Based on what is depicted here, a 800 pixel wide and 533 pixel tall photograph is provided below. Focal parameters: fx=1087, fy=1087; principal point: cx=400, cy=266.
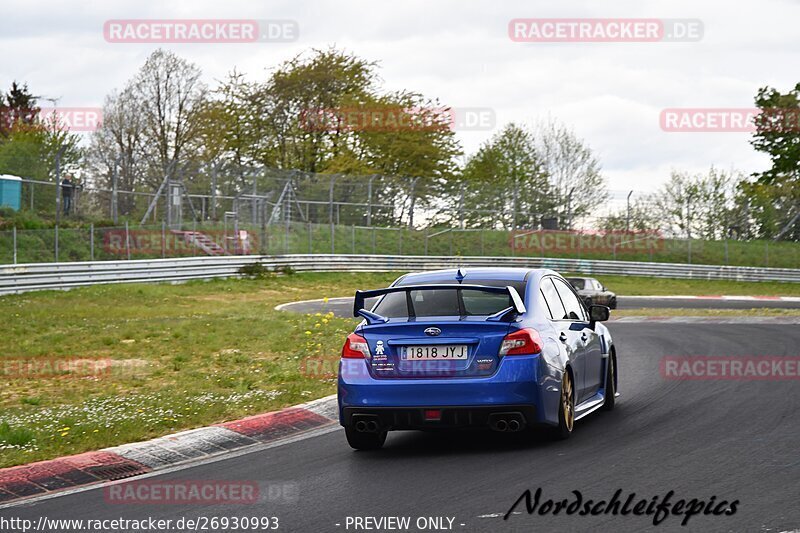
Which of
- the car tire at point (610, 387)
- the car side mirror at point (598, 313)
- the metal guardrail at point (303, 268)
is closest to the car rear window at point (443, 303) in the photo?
the car side mirror at point (598, 313)

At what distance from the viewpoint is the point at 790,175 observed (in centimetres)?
6612

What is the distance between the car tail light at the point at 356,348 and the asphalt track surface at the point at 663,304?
20.2 meters

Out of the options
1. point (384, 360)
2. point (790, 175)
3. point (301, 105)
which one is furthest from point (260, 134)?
point (384, 360)

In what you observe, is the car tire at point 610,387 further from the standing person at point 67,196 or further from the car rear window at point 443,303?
the standing person at point 67,196

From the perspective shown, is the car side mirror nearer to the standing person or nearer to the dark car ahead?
the dark car ahead

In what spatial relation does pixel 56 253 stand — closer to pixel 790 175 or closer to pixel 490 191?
pixel 490 191

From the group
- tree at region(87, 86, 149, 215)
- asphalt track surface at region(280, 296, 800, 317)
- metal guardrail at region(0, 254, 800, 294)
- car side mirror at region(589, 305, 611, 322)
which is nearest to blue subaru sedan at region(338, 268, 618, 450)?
car side mirror at region(589, 305, 611, 322)

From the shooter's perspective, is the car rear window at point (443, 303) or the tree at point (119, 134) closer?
the car rear window at point (443, 303)

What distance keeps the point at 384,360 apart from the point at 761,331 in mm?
14141

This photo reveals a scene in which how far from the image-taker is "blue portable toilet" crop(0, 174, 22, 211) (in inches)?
1362

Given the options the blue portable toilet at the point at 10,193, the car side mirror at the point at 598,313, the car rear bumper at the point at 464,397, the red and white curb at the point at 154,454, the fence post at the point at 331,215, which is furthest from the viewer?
the fence post at the point at 331,215

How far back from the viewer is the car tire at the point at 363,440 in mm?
8930

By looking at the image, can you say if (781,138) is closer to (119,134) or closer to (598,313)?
(119,134)

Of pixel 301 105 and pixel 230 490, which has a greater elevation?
pixel 301 105
